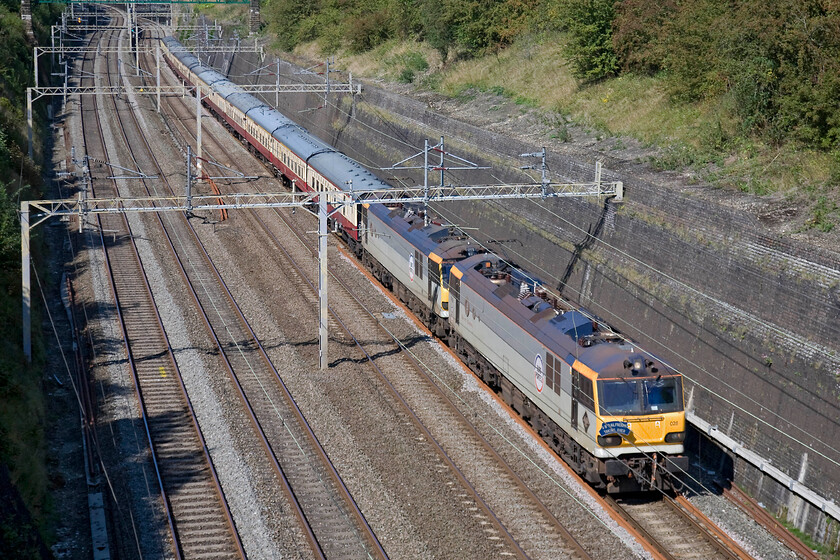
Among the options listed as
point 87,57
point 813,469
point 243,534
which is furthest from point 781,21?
point 87,57

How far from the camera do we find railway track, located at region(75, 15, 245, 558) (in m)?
16.5

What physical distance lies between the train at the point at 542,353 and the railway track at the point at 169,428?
6.65 meters

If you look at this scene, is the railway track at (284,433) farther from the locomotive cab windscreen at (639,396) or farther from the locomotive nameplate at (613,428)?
the locomotive cab windscreen at (639,396)

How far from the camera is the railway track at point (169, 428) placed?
16.5m

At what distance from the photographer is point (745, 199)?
2348 cm

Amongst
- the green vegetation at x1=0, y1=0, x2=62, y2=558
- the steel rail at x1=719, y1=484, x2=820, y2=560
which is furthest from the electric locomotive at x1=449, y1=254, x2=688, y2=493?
the green vegetation at x1=0, y1=0, x2=62, y2=558

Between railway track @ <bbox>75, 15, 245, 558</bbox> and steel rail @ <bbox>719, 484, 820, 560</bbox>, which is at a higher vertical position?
railway track @ <bbox>75, 15, 245, 558</bbox>

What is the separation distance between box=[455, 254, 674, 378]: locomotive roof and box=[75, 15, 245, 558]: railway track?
7.28 meters

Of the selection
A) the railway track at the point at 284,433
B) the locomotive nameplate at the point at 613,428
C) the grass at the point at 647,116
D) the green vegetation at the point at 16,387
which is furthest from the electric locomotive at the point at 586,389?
the green vegetation at the point at 16,387

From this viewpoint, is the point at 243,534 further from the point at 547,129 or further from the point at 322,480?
the point at 547,129

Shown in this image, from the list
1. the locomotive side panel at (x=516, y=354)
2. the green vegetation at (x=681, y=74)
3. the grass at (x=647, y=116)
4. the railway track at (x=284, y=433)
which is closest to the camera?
the railway track at (x=284, y=433)

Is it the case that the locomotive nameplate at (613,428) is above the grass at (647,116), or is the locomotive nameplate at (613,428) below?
below

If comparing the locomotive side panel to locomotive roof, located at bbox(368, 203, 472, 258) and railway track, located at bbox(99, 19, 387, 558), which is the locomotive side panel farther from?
railway track, located at bbox(99, 19, 387, 558)

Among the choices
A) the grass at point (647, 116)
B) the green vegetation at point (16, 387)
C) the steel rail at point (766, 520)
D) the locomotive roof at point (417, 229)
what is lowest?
the steel rail at point (766, 520)
